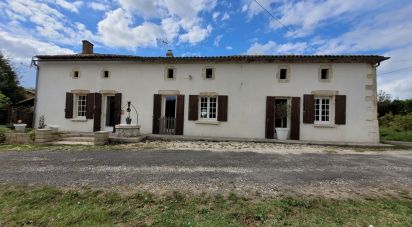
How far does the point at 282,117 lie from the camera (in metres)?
10.9

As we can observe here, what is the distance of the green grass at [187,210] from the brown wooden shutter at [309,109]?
279 inches

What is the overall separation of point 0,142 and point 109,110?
4.51m

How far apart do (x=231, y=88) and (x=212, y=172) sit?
6.78 metres

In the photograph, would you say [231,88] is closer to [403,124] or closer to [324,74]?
[324,74]

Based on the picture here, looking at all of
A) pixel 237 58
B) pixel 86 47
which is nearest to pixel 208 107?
pixel 237 58

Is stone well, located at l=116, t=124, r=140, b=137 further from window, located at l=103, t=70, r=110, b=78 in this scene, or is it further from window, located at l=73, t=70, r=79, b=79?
window, located at l=73, t=70, r=79, b=79

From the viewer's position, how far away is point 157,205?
339 cm

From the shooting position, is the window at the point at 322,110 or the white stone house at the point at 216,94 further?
the window at the point at 322,110

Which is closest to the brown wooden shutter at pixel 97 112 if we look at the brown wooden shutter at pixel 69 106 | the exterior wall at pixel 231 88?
the exterior wall at pixel 231 88

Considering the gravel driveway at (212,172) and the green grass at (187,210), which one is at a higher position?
the gravel driveway at (212,172)

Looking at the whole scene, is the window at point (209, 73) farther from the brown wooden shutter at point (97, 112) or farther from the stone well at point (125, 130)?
the brown wooden shutter at point (97, 112)

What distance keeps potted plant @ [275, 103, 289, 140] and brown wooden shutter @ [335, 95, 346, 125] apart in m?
2.14

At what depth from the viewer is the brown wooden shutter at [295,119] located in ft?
35.0

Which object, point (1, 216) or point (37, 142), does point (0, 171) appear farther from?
point (37, 142)
